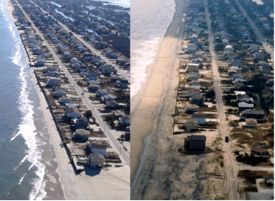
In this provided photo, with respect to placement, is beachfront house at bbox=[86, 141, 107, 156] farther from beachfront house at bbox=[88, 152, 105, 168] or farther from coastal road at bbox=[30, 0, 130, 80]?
coastal road at bbox=[30, 0, 130, 80]

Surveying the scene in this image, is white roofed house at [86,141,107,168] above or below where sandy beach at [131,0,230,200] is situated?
below

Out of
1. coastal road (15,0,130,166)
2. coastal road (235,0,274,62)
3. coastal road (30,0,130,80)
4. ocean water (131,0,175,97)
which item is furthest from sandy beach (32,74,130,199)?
coastal road (235,0,274,62)

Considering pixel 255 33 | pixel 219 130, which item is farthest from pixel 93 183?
pixel 255 33

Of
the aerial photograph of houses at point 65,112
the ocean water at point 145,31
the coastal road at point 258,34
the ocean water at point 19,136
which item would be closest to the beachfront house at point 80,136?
the aerial photograph of houses at point 65,112

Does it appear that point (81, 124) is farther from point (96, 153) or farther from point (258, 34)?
point (258, 34)

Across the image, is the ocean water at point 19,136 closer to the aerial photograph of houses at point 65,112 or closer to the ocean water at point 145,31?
the aerial photograph of houses at point 65,112

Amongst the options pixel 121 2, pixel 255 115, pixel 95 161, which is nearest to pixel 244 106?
pixel 255 115

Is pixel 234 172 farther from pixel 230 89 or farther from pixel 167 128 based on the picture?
pixel 230 89
